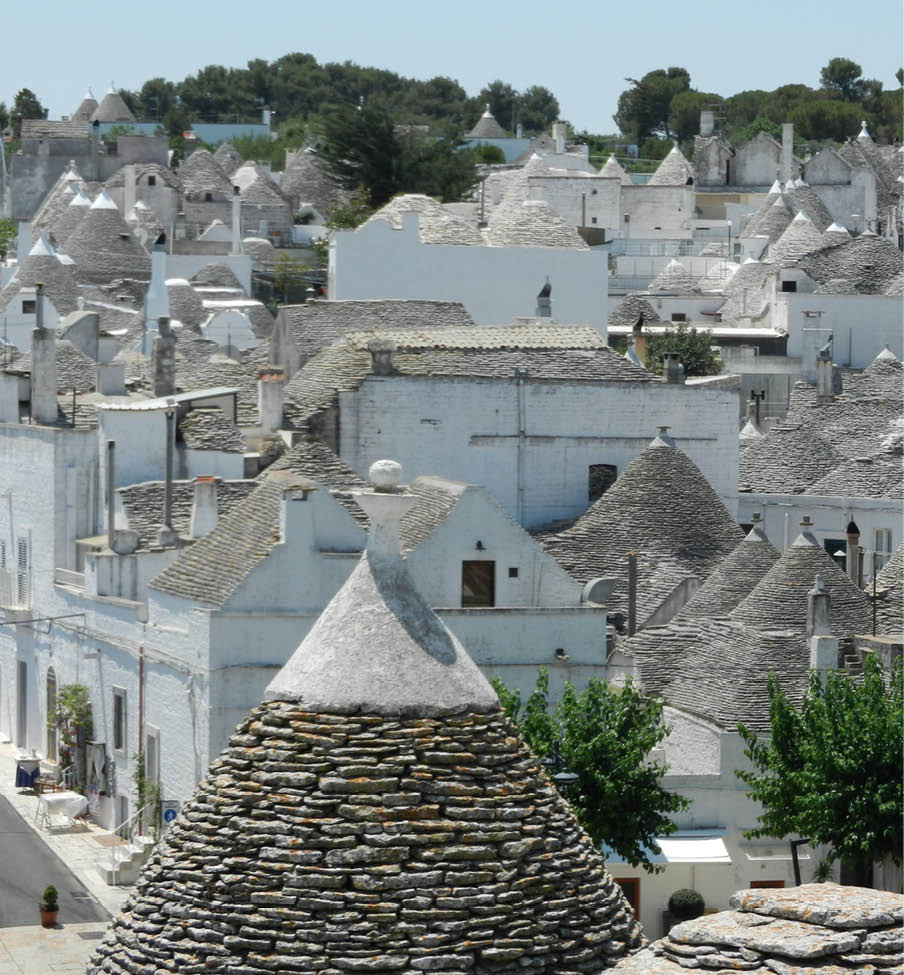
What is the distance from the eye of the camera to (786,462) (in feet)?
211

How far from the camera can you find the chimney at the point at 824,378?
7506 cm

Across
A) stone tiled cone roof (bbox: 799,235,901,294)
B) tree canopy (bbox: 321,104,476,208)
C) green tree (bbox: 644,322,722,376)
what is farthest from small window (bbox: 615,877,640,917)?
tree canopy (bbox: 321,104,476,208)

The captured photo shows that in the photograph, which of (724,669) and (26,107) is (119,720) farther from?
(26,107)

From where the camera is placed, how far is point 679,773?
3859 cm

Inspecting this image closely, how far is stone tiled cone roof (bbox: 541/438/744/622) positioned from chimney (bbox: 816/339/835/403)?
23914 millimetres

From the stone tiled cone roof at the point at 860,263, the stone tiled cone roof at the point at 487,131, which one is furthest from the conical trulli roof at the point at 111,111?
the stone tiled cone roof at the point at 860,263

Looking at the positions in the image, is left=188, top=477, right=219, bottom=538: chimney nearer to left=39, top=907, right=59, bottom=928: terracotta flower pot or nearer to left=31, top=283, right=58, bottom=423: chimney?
left=31, top=283, right=58, bottom=423: chimney

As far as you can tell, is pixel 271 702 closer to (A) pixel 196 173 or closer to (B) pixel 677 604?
(B) pixel 677 604

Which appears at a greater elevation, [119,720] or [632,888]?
[119,720]

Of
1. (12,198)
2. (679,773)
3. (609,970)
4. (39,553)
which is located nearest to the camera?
(609,970)

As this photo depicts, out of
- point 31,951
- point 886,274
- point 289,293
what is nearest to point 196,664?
point 31,951

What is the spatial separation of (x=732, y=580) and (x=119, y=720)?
31.4 feet

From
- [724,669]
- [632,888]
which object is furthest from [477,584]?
[632,888]

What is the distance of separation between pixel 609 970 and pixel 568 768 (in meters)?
22.0
